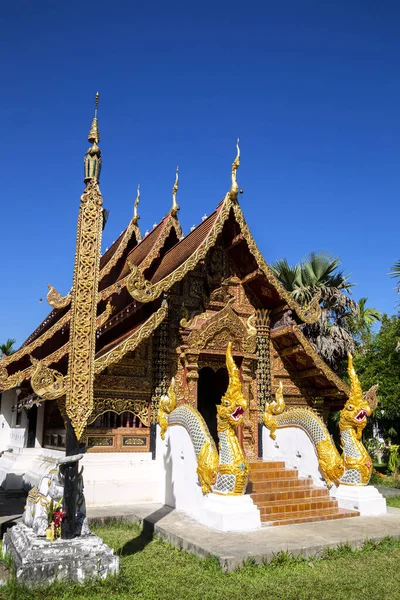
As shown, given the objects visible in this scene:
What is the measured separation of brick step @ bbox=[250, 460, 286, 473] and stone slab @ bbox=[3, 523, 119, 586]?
3.98 meters

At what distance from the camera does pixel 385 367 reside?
49.3 feet

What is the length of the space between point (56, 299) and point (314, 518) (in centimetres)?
567

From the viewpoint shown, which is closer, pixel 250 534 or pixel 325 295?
pixel 250 534

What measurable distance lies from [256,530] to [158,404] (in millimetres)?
2830

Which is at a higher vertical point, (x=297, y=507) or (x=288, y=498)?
(x=288, y=498)

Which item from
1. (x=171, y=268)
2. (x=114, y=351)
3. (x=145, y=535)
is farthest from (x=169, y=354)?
(x=145, y=535)

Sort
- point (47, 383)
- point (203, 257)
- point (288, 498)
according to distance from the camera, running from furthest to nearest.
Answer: point (203, 257) < point (288, 498) < point (47, 383)

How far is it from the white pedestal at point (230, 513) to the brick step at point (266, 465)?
156 centimetres

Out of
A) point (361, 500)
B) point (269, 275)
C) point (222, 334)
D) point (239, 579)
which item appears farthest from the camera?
point (269, 275)

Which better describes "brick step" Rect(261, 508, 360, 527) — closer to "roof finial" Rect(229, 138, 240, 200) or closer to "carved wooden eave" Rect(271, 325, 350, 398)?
"carved wooden eave" Rect(271, 325, 350, 398)

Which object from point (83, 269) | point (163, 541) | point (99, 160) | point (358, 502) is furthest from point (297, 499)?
point (99, 160)

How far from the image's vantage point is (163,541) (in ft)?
20.4

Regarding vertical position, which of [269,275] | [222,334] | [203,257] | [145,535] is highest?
[203,257]

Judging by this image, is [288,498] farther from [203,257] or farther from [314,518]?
[203,257]
